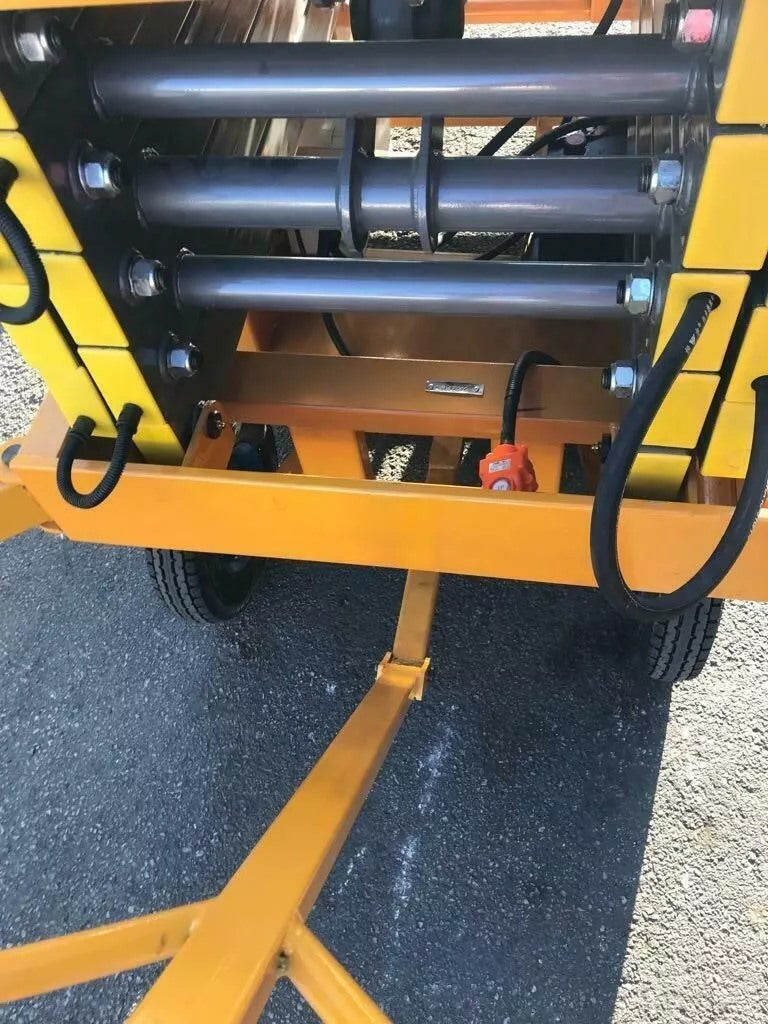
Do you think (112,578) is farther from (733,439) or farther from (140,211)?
(733,439)

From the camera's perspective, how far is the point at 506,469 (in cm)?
78

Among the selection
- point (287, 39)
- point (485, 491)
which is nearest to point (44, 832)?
point (485, 491)

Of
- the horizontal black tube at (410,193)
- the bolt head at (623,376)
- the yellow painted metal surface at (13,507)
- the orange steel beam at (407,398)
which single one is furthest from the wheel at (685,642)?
the yellow painted metal surface at (13,507)

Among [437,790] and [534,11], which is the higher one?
[534,11]

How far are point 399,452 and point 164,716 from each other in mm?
563

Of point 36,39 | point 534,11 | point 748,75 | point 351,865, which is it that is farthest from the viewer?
point 534,11

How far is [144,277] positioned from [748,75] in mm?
462

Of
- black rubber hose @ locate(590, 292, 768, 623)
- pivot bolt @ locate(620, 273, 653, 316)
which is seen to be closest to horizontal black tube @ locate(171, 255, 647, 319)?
pivot bolt @ locate(620, 273, 653, 316)

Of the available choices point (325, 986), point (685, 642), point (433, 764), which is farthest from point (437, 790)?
point (325, 986)

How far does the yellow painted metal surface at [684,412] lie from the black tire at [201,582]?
626mm

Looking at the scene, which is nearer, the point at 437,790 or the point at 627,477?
the point at 627,477

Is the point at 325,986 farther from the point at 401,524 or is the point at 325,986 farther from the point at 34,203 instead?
the point at 34,203

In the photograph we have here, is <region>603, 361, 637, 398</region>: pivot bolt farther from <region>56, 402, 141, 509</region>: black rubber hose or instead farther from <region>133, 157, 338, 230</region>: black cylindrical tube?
<region>56, 402, 141, 509</region>: black rubber hose

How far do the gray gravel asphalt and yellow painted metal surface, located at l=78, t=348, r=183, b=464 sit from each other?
0.49 m
